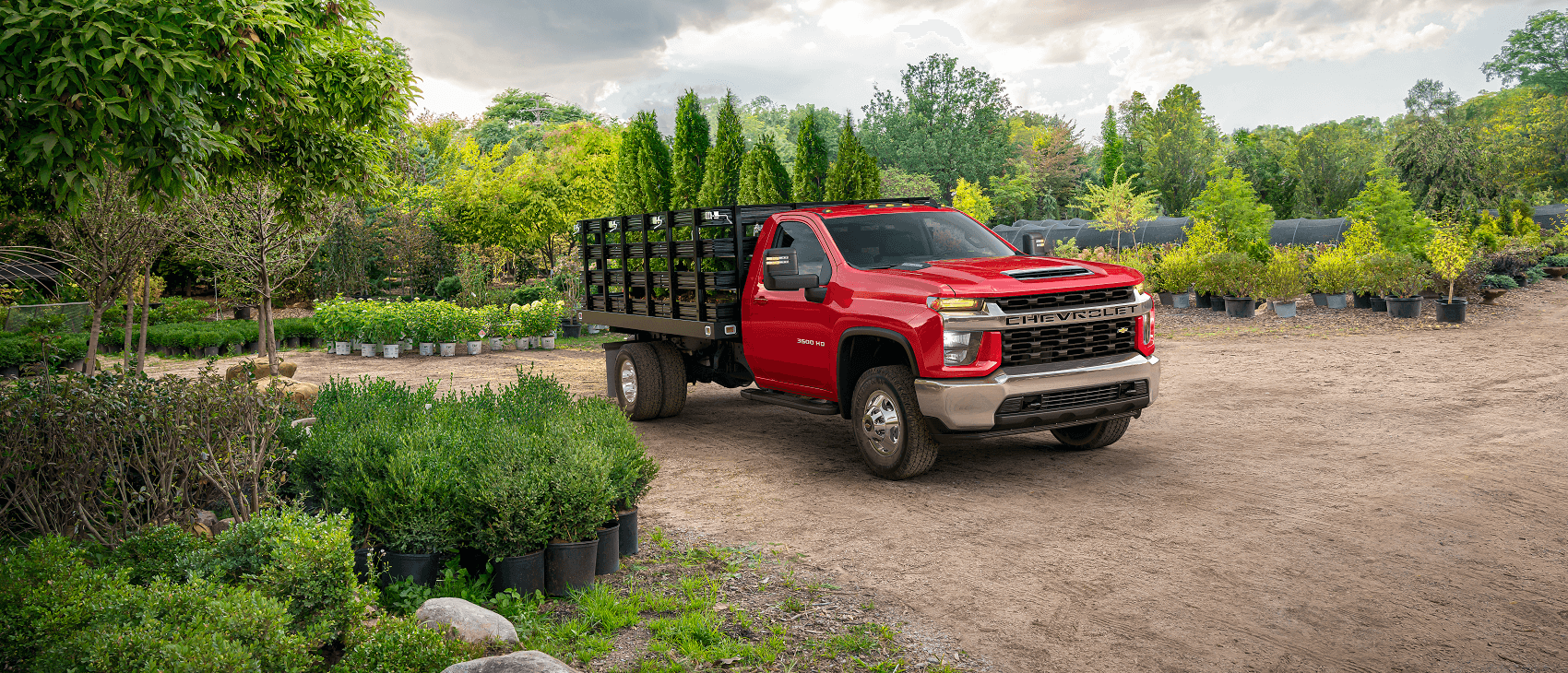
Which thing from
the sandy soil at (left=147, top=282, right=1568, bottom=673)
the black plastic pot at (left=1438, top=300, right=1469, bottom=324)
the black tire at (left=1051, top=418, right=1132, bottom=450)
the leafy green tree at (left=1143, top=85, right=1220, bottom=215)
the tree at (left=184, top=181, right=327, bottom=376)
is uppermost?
the leafy green tree at (left=1143, top=85, right=1220, bottom=215)

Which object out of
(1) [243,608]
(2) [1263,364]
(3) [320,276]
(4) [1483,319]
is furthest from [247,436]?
(3) [320,276]

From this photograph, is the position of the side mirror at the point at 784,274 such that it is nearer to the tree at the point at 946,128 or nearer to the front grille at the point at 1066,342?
the front grille at the point at 1066,342

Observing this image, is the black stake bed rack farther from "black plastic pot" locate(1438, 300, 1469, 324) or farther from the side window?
"black plastic pot" locate(1438, 300, 1469, 324)

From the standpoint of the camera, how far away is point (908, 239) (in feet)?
26.1

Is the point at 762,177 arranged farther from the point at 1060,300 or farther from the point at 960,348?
the point at 960,348

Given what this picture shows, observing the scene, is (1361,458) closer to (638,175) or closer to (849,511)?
(849,511)

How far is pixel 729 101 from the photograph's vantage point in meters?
16.9

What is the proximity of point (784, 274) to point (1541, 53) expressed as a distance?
274 ft

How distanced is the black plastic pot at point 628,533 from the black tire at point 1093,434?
4.05 m

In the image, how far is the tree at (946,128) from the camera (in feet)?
182

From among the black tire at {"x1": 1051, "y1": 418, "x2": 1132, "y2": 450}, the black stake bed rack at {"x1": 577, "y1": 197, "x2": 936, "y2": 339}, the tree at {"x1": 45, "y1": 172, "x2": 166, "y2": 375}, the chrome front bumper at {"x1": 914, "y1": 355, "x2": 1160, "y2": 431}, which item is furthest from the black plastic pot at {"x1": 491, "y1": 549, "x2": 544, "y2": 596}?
the tree at {"x1": 45, "y1": 172, "x2": 166, "y2": 375}

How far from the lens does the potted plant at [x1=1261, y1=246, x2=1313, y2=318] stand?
57.8ft

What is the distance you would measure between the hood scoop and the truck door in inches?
58.5

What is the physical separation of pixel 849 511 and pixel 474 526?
2.57m
